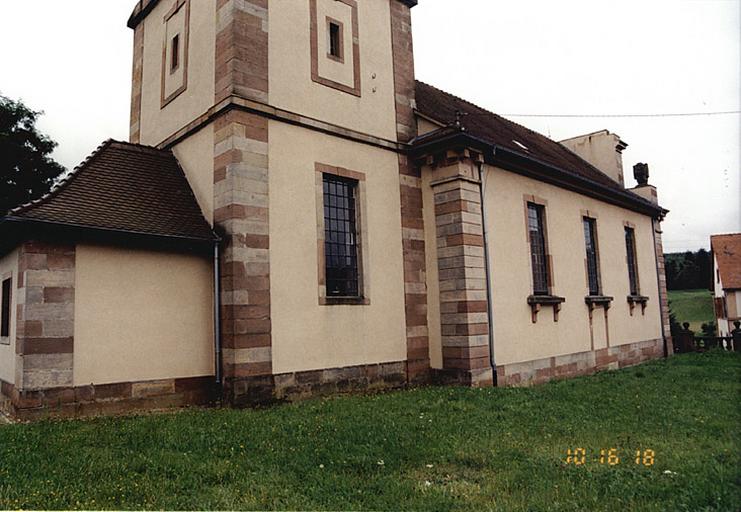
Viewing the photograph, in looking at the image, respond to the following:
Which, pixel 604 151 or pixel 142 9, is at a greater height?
pixel 142 9

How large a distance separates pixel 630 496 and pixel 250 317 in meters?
6.44

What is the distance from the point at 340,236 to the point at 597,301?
881cm

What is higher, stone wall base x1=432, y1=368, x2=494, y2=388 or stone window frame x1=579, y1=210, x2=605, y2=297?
stone window frame x1=579, y1=210, x2=605, y2=297

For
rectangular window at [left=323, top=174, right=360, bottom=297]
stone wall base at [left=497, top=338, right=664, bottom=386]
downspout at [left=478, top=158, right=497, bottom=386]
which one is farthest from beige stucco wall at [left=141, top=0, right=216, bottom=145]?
stone wall base at [left=497, top=338, right=664, bottom=386]

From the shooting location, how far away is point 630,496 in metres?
5.10

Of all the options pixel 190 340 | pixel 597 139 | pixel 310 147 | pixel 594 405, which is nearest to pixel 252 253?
pixel 190 340

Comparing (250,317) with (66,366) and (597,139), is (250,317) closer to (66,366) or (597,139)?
(66,366)

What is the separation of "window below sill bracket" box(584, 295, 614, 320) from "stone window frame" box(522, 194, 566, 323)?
5.50ft

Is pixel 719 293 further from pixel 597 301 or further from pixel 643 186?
pixel 597 301

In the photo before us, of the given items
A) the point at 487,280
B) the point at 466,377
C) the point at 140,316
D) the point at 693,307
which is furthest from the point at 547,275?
the point at 693,307

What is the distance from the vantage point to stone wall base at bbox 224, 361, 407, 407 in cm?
942

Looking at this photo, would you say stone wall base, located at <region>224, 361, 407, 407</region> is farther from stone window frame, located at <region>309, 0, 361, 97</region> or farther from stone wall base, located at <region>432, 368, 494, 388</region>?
stone window frame, located at <region>309, 0, 361, 97</region>

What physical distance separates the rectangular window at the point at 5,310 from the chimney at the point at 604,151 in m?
20.8

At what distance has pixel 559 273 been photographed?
15.2m
